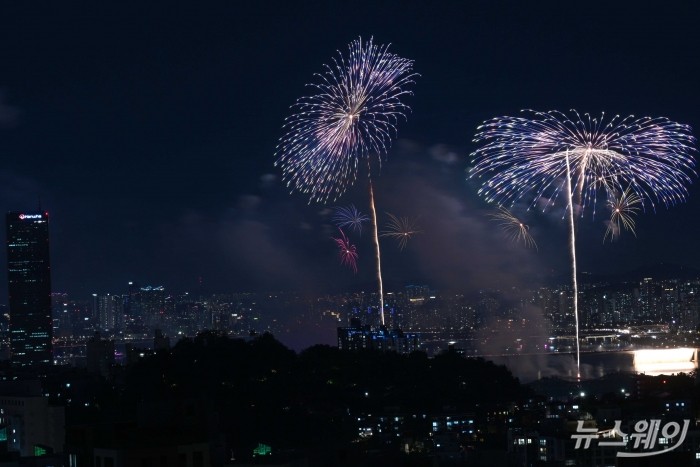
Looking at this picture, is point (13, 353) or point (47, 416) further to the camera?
point (13, 353)

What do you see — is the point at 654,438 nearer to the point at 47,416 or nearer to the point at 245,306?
the point at 47,416

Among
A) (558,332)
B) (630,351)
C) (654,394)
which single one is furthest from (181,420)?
(558,332)

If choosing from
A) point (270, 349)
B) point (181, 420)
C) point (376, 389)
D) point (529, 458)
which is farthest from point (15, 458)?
point (376, 389)

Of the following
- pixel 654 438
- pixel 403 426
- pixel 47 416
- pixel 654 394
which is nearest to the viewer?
pixel 654 438

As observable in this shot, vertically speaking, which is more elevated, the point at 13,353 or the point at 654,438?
the point at 13,353

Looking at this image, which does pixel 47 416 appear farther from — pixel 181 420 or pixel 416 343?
pixel 416 343

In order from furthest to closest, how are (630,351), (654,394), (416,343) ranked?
(630,351) < (416,343) < (654,394)
